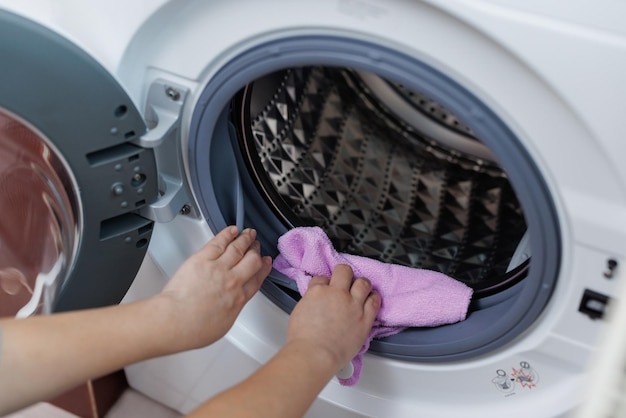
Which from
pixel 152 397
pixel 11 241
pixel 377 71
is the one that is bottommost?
pixel 152 397

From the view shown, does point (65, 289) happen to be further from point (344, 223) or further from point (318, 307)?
point (344, 223)

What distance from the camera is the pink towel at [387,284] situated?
2.54 feet

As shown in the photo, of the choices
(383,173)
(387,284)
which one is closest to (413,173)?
(383,173)

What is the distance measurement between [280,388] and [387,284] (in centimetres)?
22

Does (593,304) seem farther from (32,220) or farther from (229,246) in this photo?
(32,220)

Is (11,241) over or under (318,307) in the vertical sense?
under

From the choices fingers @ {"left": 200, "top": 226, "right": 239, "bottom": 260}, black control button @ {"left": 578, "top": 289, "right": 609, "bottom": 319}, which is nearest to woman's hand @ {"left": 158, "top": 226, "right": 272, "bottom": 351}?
fingers @ {"left": 200, "top": 226, "right": 239, "bottom": 260}

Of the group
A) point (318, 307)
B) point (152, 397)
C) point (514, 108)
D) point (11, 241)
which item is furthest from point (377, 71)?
point (152, 397)

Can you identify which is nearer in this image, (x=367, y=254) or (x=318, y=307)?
(x=318, y=307)

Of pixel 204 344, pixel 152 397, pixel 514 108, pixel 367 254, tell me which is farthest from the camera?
pixel 152 397

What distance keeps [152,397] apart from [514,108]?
0.83 meters

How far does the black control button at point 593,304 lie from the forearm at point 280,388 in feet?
0.81

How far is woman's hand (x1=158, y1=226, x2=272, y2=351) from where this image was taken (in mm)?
708

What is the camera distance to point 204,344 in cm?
73
